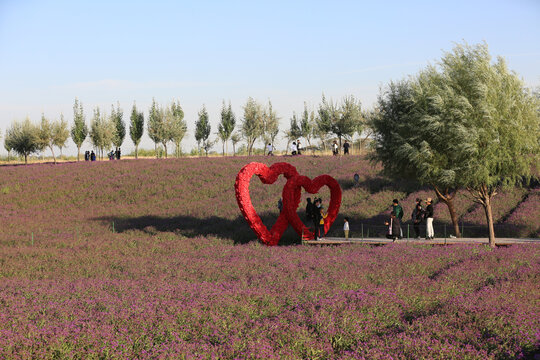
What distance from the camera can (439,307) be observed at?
1077cm

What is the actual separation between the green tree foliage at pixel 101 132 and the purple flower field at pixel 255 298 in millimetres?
44515

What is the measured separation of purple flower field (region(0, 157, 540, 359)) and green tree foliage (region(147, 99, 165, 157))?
4474 cm

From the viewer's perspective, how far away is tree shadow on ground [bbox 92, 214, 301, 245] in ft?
87.7

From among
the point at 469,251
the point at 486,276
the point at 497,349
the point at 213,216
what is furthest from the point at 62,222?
the point at 497,349

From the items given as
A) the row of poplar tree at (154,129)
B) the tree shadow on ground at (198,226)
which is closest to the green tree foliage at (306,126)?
the row of poplar tree at (154,129)

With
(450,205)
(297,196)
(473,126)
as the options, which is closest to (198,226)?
(297,196)

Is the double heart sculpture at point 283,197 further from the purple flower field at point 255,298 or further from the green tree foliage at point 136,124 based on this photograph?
the green tree foliage at point 136,124

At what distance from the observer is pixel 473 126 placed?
2219cm

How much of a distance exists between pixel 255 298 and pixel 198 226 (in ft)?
65.7

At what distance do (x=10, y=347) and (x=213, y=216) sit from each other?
25750mm

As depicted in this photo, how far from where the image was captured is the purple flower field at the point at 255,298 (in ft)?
28.4

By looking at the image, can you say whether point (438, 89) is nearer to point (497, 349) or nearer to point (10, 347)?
point (497, 349)

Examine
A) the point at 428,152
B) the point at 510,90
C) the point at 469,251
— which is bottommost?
the point at 469,251

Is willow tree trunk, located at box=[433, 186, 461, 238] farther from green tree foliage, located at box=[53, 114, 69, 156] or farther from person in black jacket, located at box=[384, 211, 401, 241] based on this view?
green tree foliage, located at box=[53, 114, 69, 156]
